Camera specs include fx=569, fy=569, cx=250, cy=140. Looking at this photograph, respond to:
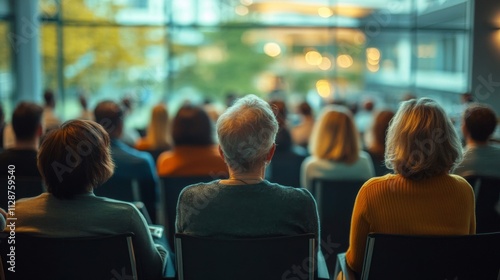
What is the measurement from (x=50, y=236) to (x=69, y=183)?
208mm

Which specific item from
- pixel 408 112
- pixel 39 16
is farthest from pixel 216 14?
pixel 408 112

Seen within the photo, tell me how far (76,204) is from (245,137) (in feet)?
2.28

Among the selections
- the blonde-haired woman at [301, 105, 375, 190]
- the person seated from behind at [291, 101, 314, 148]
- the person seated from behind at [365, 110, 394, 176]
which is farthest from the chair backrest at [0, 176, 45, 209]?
the person seated from behind at [291, 101, 314, 148]

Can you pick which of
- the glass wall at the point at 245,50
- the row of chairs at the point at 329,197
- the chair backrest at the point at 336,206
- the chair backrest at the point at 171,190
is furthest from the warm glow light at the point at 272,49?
the chair backrest at the point at 171,190

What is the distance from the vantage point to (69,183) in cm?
217

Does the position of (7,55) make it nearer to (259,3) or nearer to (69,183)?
(259,3)

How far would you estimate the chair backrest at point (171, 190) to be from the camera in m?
3.20

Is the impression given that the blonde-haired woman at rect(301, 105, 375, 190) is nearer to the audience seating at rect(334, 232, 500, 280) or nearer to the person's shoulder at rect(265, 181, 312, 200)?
the person's shoulder at rect(265, 181, 312, 200)

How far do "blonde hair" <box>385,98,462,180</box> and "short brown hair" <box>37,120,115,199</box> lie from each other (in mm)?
1206

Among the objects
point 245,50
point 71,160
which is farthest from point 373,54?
point 71,160

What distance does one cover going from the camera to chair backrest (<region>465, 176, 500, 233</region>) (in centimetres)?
308

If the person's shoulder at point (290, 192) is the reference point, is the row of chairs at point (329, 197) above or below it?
below

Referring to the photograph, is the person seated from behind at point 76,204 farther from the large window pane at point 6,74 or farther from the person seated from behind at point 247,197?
the large window pane at point 6,74

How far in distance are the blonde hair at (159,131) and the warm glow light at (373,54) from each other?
654cm
